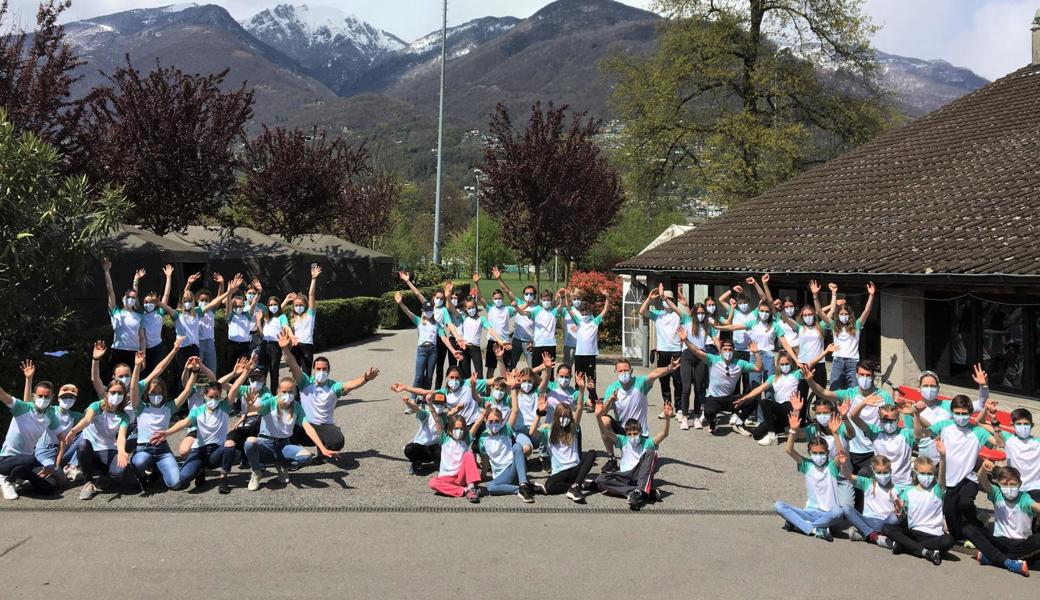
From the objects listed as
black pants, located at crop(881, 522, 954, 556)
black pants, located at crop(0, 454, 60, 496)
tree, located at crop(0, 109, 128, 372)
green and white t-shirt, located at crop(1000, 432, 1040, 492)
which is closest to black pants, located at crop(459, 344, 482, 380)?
tree, located at crop(0, 109, 128, 372)

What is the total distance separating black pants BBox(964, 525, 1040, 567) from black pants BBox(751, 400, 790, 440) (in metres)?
4.27

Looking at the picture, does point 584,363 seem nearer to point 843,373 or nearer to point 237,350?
point 843,373

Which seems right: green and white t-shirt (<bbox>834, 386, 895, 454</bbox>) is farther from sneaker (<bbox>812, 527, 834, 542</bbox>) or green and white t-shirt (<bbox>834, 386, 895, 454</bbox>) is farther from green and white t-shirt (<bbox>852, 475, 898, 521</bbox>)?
sneaker (<bbox>812, 527, 834, 542</bbox>)

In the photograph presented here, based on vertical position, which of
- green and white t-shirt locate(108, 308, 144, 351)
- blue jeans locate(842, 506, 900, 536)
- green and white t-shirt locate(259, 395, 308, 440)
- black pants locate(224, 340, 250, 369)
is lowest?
blue jeans locate(842, 506, 900, 536)

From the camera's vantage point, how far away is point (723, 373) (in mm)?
11961

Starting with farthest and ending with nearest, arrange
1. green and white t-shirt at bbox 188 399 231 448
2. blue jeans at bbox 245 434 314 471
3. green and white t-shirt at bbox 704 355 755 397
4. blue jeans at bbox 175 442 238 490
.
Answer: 1. green and white t-shirt at bbox 704 355 755 397
2. blue jeans at bbox 245 434 314 471
3. green and white t-shirt at bbox 188 399 231 448
4. blue jeans at bbox 175 442 238 490

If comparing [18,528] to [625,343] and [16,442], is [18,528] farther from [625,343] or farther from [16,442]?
[625,343]

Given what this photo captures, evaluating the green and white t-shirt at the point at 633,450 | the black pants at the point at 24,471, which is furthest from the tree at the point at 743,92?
the black pants at the point at 24,471

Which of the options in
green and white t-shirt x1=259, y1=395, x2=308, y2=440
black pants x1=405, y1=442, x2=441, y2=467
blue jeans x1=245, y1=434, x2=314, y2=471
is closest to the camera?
blue jeans x1=245, y1=434, x2=314, y2=471

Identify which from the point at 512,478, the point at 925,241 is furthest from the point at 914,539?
the point at 925,241

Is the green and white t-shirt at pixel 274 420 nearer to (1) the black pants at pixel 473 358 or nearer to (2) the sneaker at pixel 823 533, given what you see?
(1) the black pants at pixel 473 358

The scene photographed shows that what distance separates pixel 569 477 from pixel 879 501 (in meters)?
3.06

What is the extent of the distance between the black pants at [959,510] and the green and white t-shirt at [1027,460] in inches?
16.1

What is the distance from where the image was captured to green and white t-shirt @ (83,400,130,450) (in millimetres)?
8680
